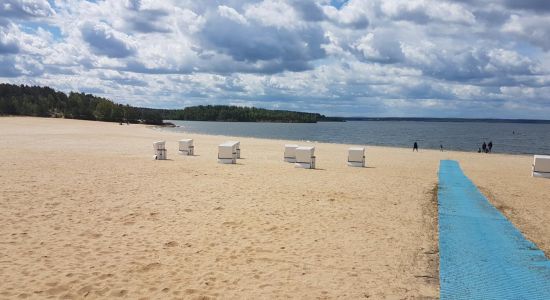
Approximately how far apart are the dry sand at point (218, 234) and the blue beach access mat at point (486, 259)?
0.29 meters

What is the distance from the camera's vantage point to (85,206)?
9.98 m

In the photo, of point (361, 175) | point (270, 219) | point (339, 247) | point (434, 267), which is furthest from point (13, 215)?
point (361, 175)

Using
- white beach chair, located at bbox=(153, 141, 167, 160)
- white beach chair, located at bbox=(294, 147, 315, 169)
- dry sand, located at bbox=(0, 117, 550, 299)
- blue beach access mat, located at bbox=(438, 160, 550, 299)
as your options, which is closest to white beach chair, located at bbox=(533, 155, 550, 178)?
dry sand, located at bbox=(0, 117, 550, 299)

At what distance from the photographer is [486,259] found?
7.14 m

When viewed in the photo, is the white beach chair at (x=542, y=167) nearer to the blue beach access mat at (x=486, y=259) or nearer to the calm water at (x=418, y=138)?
the blue beach access mat at (x=486, y=259)

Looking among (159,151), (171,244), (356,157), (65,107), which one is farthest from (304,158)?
(65,107)

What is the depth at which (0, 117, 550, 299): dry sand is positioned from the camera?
5898mm

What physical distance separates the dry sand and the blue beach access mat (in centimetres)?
29

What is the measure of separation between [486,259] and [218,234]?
4.66m

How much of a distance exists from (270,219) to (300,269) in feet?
9.82

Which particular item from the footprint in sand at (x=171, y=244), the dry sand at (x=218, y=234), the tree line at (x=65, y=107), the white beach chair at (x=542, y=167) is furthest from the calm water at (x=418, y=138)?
the footprint in sand at (x=171, y=244)

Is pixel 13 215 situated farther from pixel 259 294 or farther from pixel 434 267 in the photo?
pixel 434 267

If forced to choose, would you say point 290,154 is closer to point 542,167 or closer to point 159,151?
point 159,151

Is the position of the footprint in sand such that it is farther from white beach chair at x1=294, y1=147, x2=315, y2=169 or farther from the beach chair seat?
the beach chair seat
